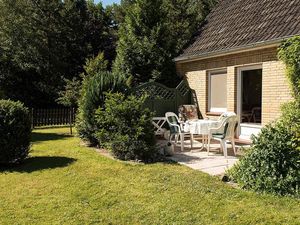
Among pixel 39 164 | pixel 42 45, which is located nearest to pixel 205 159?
pixel 39 164

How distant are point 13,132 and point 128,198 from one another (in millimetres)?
3998

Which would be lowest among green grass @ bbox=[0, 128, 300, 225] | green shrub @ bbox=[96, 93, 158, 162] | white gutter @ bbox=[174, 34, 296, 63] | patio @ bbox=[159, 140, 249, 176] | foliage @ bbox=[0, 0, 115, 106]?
green grass @ bbox=[0, 128, 300, 225]

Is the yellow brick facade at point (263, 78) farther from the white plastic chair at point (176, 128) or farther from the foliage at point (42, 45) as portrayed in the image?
the foliage at point (42, 45)

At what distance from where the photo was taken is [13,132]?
28.2ft

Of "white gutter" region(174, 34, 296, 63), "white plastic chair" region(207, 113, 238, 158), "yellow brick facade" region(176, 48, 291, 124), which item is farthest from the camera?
"yellow brick facade" region(176, 48, 291, 124)

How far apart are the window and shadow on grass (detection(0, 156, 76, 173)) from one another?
19.8 ft

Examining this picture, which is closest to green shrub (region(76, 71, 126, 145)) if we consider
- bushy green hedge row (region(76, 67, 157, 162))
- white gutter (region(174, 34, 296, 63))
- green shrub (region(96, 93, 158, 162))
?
bushy green hedge row (region(76, 67, 157, 162))

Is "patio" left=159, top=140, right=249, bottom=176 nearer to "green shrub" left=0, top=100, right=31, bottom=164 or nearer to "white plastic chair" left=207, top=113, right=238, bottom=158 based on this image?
A: "white plastic chair" left=207, top=113, right=238, bottom=158

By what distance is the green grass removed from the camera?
515 cm

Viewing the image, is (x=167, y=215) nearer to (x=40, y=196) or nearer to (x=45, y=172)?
(x=40, y=196)

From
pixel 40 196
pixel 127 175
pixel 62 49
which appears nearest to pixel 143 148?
pixel 127 175

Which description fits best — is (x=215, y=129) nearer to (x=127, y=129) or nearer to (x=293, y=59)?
(x=127, y=129)

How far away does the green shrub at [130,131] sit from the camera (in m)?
9.01

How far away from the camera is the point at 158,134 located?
517 inches
